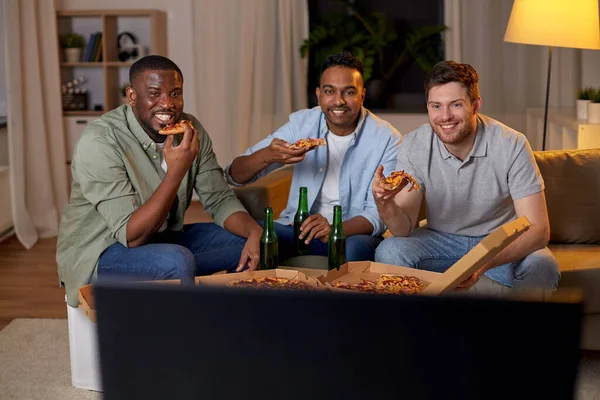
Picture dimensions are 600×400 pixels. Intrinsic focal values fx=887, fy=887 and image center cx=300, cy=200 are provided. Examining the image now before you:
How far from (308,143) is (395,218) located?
17.7 inches

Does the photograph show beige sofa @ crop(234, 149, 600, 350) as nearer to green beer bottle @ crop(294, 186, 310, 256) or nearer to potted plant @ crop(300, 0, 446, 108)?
green beer bottle @ crop(294, 186, 310, 256)

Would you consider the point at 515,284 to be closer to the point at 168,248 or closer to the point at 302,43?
the point at 168,248

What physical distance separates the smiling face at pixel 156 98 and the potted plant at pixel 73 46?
3289 mm

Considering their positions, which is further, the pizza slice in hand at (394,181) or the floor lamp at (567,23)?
the floor lamp at (567,23)

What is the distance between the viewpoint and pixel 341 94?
326 cm

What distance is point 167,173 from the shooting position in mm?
2869

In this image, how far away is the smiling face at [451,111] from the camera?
2865 mm

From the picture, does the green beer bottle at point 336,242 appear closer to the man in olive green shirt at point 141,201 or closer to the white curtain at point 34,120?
the man in olive green shirt at point 141,201

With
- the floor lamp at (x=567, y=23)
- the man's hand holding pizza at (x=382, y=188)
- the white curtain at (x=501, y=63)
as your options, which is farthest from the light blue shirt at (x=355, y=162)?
the white curtain at (x=501, y=63)

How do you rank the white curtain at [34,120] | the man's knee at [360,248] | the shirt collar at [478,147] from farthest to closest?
1. the white curtain at [34,120]
2. the man's knee at [360,248]
3. the shirt collar at [478,147]

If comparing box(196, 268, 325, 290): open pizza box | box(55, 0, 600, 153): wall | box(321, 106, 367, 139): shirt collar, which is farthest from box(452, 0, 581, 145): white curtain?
box(196, 268, 325, 290): open pizza box

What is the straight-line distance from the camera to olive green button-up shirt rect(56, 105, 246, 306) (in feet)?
9.43

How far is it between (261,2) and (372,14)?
2.63 feet

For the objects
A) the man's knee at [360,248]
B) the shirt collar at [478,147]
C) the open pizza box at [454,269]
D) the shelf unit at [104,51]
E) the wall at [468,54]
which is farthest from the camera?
the wall at [468,54]
